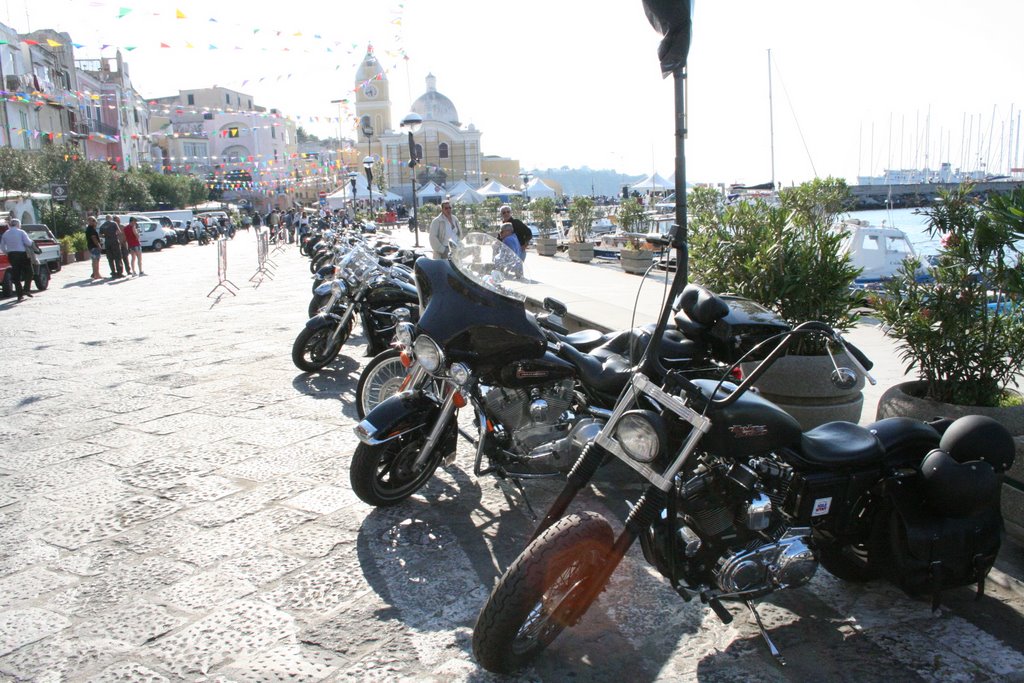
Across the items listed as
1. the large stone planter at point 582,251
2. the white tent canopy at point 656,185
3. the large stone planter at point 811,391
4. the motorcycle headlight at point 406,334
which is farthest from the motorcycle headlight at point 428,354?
the white tent canopy at point 656,185

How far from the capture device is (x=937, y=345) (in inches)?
156

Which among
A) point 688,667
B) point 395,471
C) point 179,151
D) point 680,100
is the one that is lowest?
point 688,667

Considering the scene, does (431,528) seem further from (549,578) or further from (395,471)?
(549,578)

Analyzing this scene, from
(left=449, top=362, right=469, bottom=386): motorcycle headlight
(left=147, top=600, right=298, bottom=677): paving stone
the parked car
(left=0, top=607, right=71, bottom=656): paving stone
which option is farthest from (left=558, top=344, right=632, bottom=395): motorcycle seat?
the parked car

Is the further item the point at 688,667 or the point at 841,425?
the point at 841,425

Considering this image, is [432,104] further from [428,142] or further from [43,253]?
[43,253]

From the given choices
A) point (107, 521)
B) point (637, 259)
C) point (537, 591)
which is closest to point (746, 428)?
point (537, 591)

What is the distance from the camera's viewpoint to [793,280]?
4.86 metres

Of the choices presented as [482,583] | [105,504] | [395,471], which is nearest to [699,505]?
[482,583]

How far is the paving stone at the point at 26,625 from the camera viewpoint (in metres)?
2.93

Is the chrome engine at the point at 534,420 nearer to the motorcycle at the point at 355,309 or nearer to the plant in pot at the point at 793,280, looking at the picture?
the plant in pot at the point at 793,280

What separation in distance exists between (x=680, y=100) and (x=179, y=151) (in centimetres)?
8832

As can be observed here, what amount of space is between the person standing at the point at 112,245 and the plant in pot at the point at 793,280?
1592 centimetres

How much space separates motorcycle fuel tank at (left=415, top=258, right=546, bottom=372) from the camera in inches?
146
